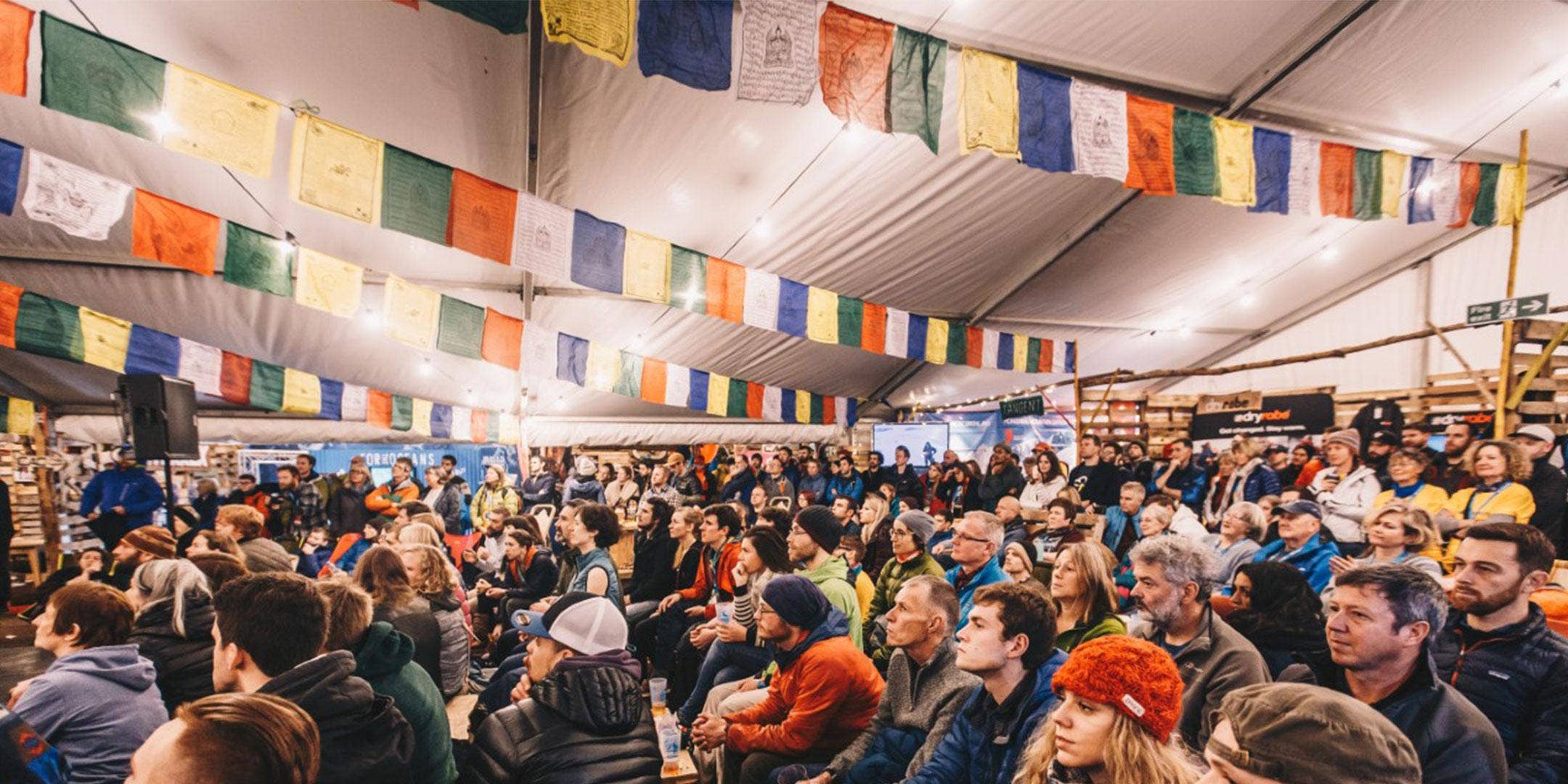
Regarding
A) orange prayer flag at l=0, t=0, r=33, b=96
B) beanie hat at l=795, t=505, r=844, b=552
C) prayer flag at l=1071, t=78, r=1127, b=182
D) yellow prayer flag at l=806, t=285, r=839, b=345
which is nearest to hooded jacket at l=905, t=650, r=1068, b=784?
beanie hat at l=795, t=505, r=844, b=552

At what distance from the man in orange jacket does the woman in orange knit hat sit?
1.21 metres

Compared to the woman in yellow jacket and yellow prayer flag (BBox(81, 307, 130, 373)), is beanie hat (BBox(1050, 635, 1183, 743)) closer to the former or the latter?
the woman in yellow jacket

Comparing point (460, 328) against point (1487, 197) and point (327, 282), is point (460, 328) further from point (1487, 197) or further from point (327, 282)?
point (1487, 197)

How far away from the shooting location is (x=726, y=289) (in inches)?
241

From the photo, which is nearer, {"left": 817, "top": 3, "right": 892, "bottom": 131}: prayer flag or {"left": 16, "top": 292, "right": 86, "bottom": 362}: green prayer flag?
{"left": 817, "top": 3, "right": 892, "bottom": 131}: prayer flag

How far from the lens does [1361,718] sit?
113 cm

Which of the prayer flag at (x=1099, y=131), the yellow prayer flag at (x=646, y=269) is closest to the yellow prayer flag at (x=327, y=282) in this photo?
the yellow prayer flag at (x=646, y=269)

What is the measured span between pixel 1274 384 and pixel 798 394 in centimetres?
854

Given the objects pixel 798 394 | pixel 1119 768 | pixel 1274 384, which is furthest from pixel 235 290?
pixel 1274 384

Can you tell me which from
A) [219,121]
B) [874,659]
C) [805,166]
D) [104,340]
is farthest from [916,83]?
[104,340]

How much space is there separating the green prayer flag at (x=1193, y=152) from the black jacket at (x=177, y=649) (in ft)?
19.5

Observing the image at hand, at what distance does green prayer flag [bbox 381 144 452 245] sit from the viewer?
3.70 m

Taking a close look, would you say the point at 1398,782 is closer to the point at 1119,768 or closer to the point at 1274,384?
the point at 1119,768

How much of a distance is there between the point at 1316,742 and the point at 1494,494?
198 inches
